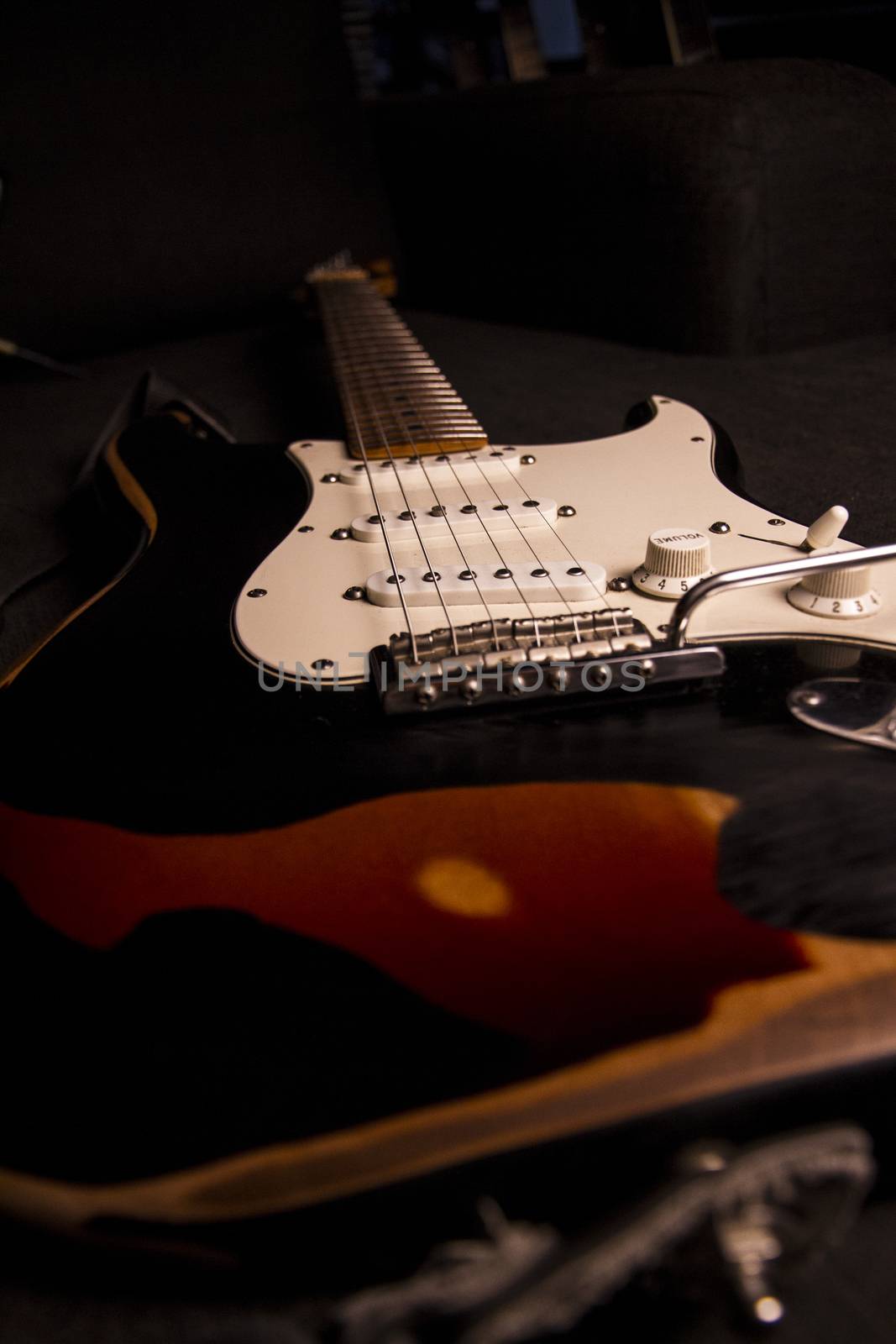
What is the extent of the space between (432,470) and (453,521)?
0.40 ft

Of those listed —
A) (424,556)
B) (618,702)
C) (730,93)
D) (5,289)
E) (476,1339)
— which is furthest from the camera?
(5,289)

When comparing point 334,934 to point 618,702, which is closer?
point 334,934

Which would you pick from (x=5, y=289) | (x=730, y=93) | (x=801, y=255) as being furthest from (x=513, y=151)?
(x=5, y=289)

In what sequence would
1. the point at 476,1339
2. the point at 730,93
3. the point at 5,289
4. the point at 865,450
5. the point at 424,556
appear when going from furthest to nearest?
1. the point at 5,289
2. the point at 730,93
3. the point at 865,450
4. the point at 424,556
5. the point at 476,1339

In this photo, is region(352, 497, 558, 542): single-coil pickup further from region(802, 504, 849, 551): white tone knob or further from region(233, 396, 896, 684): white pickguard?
region(802, 504, 849, 551): white tone knob

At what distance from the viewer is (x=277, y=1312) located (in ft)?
0.93

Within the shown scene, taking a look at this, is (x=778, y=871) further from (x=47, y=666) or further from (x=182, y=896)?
(x=47, y=666)

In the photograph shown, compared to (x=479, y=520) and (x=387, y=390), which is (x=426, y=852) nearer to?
(x=479, y=520)

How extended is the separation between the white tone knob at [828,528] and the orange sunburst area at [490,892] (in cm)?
25

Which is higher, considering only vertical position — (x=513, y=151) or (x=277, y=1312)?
(x=513, y=151)

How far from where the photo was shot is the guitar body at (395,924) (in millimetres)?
277

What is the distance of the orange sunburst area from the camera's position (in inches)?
11.9

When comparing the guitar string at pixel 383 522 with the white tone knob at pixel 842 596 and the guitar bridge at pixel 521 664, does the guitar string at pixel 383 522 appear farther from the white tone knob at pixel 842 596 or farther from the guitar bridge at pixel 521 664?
the white tone knob at pixel 842 596

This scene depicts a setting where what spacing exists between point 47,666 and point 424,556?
0.80ft
